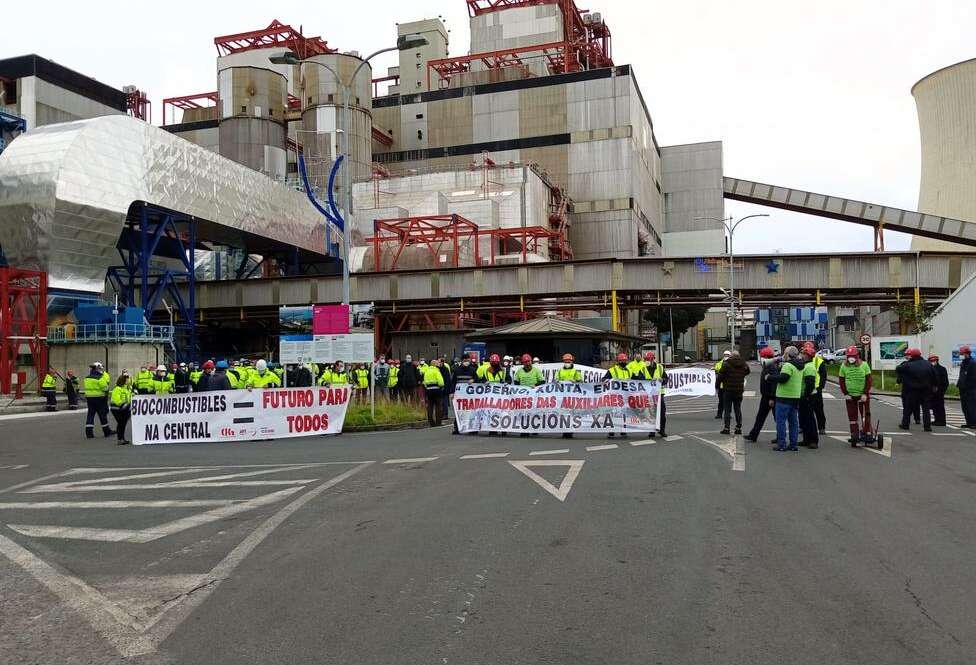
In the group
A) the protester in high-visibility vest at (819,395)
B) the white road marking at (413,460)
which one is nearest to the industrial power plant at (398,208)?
the white road marking at (413,460)

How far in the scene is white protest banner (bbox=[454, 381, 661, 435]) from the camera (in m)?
15.4

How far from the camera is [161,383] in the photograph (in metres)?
18.6

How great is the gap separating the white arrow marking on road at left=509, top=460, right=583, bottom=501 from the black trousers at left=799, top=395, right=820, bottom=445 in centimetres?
440

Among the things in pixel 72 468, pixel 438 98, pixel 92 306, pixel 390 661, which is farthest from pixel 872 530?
pixel 438 98

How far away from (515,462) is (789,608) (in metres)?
7.06

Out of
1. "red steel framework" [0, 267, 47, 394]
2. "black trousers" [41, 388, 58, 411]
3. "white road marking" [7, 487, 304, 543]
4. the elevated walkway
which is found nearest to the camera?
"white road marking" [7, 487, 304, 543]

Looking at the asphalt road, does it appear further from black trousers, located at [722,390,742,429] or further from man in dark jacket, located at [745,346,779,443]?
black trousers, located at [722,390,742,429]

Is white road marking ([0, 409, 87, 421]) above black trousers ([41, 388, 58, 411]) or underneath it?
underneath

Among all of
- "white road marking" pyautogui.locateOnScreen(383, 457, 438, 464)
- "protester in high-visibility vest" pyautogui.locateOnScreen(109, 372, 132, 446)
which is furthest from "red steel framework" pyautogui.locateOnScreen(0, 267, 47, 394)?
"white road marking" pyautogui.locateOnScreen(383, 457, 438, 464)

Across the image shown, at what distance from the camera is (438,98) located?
8494 cm

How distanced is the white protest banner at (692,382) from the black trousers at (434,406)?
8.19m

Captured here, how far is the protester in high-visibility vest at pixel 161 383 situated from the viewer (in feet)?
60.5

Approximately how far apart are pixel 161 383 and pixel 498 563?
15.0 metres

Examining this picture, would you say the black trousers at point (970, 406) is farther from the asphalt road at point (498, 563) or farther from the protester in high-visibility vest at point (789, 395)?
the protester in high-visibility vest at point (789, 395)
